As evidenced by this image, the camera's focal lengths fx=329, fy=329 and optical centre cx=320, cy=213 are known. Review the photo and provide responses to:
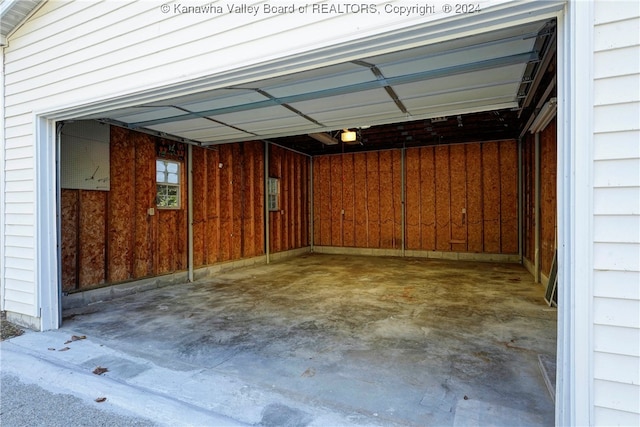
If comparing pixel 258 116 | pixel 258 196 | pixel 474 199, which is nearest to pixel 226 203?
pixel 258 196

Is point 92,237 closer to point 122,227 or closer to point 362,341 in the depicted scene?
point 122,227

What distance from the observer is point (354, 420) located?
212 centimetres

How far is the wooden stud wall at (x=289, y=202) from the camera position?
30.8 feet

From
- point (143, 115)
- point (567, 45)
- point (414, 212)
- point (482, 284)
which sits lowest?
point (482, 284)

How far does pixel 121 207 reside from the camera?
17.8ft

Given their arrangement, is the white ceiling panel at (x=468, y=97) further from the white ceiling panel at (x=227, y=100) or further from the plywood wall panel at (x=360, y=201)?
the plywood wall panel at (x=360, y=201)

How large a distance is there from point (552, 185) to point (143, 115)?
628 cm

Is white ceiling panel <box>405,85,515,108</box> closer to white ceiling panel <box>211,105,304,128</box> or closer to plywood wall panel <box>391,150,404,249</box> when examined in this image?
white ceiling panel <box>211,105,304,128</box>

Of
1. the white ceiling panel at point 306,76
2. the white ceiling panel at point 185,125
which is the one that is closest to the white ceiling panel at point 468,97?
the white ceiling panel at point 306,76

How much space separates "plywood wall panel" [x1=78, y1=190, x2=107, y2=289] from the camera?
490 cm

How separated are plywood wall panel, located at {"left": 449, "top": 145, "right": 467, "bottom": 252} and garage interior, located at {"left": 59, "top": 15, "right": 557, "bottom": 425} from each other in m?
0.04

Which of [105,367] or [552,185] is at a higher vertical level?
[552,185]

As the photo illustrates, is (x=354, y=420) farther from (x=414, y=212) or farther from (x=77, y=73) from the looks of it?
(x=414, y=212)

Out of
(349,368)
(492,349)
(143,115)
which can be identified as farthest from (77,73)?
(492,349)
